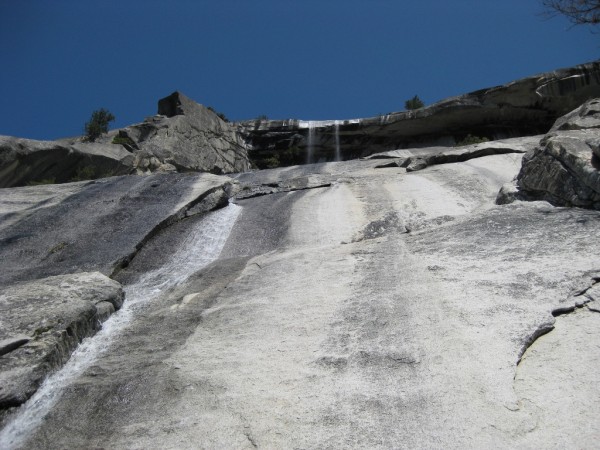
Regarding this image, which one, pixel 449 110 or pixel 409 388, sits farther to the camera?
pixel 449 110

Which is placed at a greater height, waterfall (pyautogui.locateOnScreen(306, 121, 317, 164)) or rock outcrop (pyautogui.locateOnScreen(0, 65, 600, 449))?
waterfall (pyautogui.locateOnScreen(306, 121, 317, 164))

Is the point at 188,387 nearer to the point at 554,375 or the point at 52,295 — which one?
the point at 52,295

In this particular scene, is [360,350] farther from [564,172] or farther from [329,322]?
[564,172]

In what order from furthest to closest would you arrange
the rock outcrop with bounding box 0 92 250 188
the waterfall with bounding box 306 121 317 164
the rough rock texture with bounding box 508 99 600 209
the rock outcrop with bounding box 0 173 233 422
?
the waterfall with bounding box 306 121 317 164, the rock outcrop with bounding box 0 92 250 188, the rough rock texture with bounding box 508 99 600 209, the rock outcrop with bounding box 0 173 233 422

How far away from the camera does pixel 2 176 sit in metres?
16.3

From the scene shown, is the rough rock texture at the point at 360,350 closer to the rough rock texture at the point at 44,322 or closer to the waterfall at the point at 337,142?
the rough rock texture at the point at 44,322

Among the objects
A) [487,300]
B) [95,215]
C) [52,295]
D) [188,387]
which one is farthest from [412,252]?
[95,215]

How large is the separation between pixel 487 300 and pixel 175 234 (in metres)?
6.62

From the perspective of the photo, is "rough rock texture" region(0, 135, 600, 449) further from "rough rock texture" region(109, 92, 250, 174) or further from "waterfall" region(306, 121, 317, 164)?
"waterfall" region(306, 121, 317, 164)

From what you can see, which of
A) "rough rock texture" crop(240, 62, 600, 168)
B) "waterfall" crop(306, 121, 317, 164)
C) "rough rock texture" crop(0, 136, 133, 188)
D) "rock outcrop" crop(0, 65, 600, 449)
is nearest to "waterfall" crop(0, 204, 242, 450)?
"rock outcrop" crop(0, 65, 600, 449)

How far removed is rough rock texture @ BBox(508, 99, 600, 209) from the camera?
8797mm

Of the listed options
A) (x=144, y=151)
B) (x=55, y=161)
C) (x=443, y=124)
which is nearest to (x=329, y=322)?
(x=55, y=161)

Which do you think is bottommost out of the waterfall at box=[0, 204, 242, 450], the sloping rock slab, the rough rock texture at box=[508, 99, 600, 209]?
the waterfall at box=[0, 204, 242, 450]

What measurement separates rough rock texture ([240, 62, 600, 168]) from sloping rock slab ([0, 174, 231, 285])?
11.0 m
